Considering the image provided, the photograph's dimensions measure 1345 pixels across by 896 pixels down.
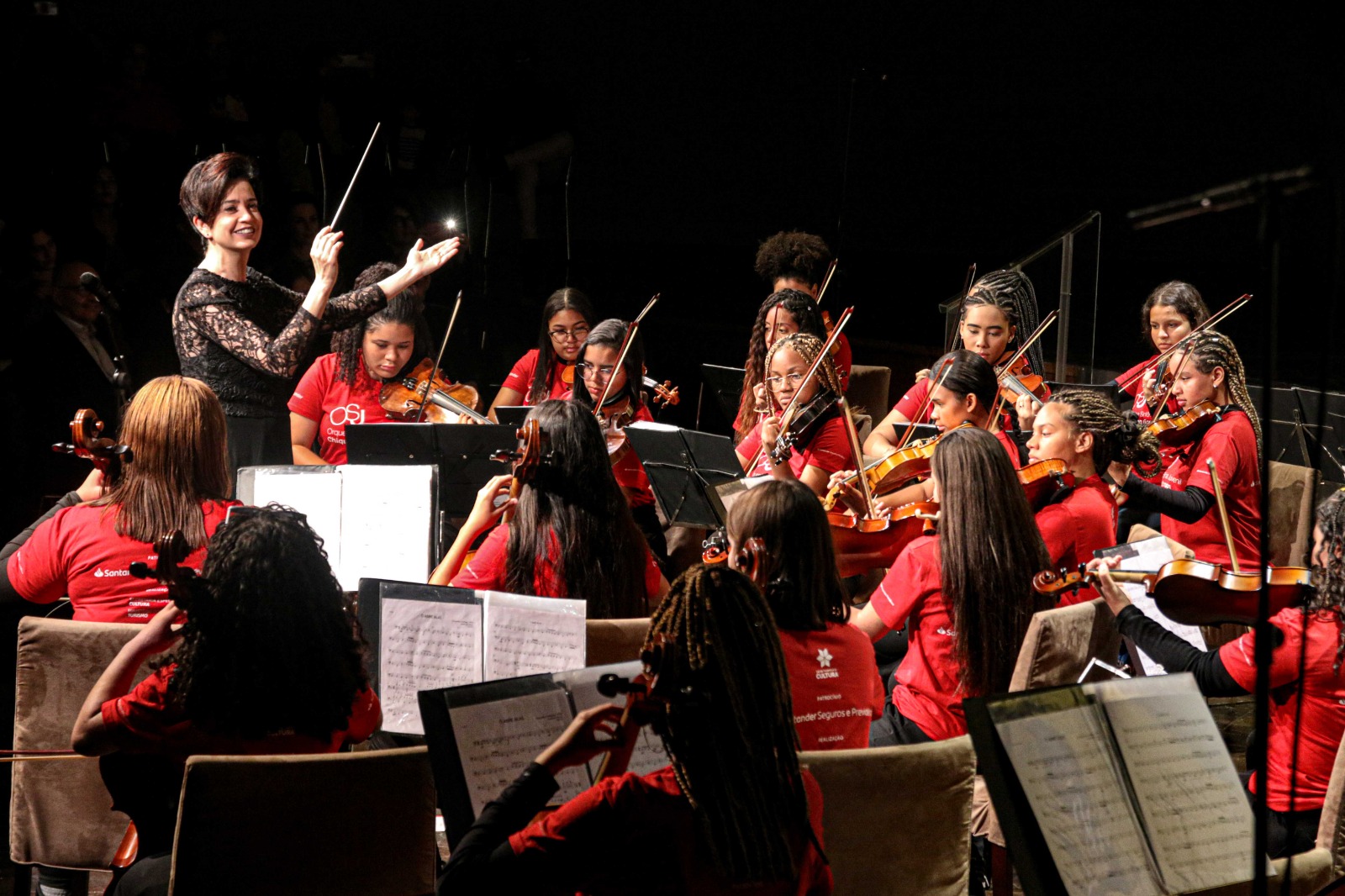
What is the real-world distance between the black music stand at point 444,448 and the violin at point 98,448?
925 millimetres

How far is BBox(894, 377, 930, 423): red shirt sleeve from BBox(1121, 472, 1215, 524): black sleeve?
2.80 feet

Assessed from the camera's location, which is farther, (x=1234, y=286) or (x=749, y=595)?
(x=1234, y=286)

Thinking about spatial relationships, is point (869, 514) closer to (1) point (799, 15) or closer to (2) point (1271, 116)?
(1) point (799, 15)

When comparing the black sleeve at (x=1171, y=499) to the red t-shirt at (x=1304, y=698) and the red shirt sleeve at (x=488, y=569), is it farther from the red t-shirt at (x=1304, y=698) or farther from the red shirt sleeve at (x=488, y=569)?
the red shirt sleeve at (x=488, y=569)

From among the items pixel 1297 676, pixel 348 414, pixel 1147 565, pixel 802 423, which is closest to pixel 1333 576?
pixel 1297 676

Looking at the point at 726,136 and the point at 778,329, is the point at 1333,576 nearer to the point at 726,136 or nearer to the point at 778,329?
the point at 778,329

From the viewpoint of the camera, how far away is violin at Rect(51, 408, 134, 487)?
8.56 ft

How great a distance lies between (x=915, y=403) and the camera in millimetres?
4504

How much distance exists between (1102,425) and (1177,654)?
1.23 meters

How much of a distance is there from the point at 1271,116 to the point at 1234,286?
1.72 m

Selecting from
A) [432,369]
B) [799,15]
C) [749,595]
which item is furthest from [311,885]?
[799,15]

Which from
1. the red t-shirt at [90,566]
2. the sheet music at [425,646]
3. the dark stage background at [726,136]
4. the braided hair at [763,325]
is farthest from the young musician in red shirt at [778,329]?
the red t-shirt at [90,566]

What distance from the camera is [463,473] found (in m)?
3.73

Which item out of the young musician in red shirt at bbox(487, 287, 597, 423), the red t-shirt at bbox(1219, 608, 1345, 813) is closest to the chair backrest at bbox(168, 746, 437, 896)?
the red t-shirt at bbox(1219, 608, 1345, 813)
